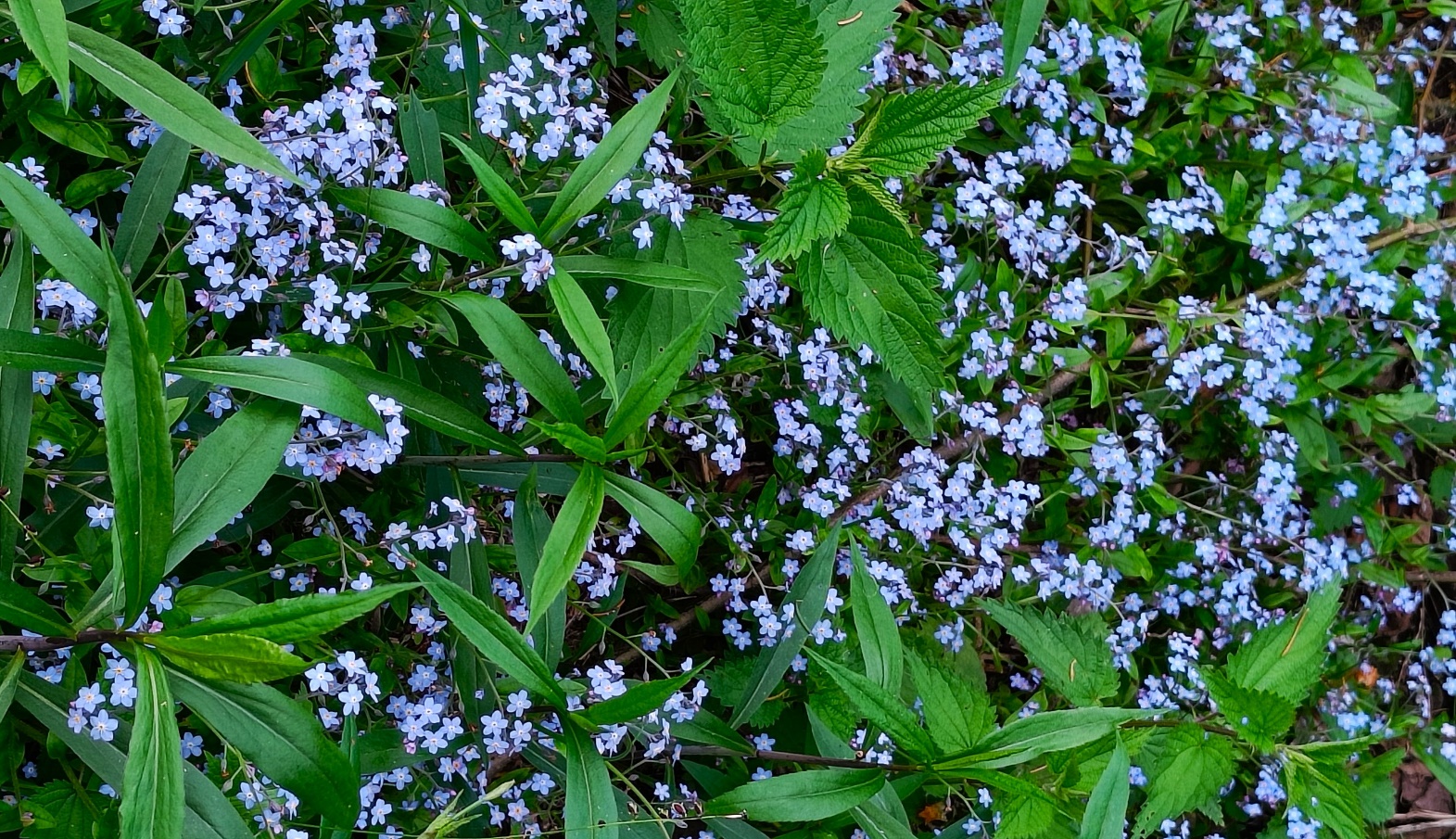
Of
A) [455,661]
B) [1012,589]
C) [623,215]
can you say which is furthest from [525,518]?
[1012,589]

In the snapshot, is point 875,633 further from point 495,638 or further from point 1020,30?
point 1020,30

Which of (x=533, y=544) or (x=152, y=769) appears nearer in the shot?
(x=152, y=769)

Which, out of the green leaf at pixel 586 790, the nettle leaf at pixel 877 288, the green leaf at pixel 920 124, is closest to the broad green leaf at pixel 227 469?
the green leaf at pixel 586 790

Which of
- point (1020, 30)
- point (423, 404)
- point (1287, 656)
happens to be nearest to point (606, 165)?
point (423, 404)

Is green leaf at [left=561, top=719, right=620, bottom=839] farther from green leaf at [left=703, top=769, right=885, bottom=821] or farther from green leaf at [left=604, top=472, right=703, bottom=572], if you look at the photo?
green leaf at [left=604, top=472, right=703, bottom=572]

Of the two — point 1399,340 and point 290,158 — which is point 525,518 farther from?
point 1399,340
